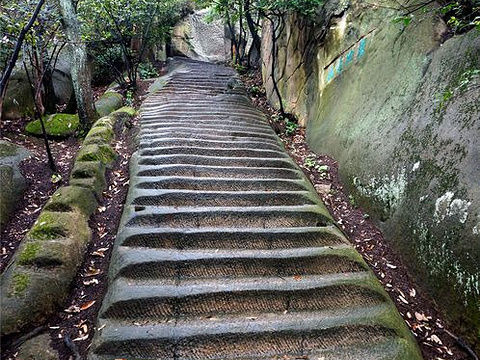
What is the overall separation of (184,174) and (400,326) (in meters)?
3.37

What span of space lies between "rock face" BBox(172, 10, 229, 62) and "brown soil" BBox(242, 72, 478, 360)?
617 inches

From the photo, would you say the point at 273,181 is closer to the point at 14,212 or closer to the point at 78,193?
the point at 78,193

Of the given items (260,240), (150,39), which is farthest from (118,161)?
(150,39)

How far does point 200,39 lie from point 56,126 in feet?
52.3

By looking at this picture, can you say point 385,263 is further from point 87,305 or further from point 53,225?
point 53,225

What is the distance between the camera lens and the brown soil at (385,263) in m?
2.92

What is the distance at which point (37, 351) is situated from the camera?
2520 millimetres

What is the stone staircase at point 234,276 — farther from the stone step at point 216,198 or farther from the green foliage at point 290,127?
the green foliage at point 290,127

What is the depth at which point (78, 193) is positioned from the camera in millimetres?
4164

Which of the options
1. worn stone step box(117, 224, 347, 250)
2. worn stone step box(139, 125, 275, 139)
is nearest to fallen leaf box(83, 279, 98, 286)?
worn stone step box(117, 224, 347, 250)

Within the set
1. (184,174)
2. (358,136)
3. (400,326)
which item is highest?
(358,136)

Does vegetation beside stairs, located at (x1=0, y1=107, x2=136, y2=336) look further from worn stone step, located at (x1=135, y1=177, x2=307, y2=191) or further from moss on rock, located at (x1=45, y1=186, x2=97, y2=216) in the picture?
worn stone step, located at (x1=135, y1=177, x2=307, y2=191)

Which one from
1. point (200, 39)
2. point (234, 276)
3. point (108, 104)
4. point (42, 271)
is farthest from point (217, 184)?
point (200, 39)

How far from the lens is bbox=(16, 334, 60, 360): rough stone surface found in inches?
97.6
